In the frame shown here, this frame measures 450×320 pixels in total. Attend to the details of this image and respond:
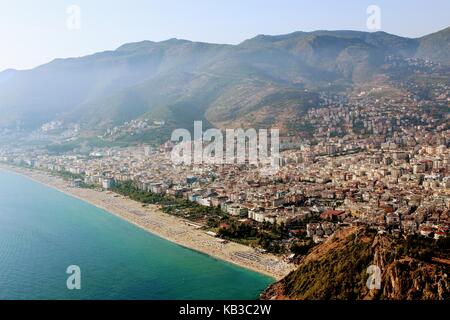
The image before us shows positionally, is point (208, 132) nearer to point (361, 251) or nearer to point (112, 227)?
point (112, 227)

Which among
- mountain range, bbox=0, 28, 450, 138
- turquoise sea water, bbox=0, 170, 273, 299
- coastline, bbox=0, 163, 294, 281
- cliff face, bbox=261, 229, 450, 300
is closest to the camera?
cliff face, bbox=261, 229, 450, 300

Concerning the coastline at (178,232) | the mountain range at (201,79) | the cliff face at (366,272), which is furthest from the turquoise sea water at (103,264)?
the mountain range at (201,79)

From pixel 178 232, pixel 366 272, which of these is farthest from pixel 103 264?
pixel 366 272

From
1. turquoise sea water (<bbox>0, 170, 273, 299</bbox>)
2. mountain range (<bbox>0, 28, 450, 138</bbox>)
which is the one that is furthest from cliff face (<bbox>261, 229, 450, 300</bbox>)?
mountain range (<bbox>0, 28, 450, 138</bbox>)

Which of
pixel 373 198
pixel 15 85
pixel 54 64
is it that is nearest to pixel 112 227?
pixel 373 198

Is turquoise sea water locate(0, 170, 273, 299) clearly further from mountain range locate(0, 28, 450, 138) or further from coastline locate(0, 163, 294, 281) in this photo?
mountain range locate(0, 28, 450, 138)

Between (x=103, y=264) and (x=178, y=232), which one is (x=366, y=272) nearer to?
(x=103, y=264)
